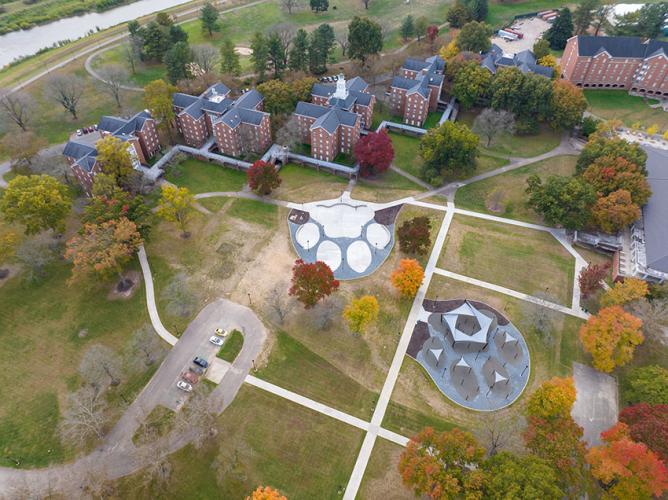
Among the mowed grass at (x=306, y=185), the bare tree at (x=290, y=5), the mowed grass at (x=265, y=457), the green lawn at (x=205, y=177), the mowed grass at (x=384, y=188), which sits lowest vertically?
the mowed grass at (x=265, y=457)

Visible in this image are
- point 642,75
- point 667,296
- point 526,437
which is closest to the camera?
point 526,437

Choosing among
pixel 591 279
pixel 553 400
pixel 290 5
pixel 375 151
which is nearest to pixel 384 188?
pixel 375 151

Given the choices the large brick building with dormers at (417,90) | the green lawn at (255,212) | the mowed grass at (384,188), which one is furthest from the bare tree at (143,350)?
the large brick building with dormers at (417,90)

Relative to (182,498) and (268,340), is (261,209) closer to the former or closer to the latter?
(268,340)

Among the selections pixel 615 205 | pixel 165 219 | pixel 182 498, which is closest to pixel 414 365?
pixel 182 498

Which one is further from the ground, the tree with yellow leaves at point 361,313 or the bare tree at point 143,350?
the tree with yellow leaves at point 361,313

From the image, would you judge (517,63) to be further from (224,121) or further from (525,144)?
(224,121)

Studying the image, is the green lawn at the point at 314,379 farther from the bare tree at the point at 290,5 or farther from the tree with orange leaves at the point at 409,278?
the bare tree at the point at 290,5
